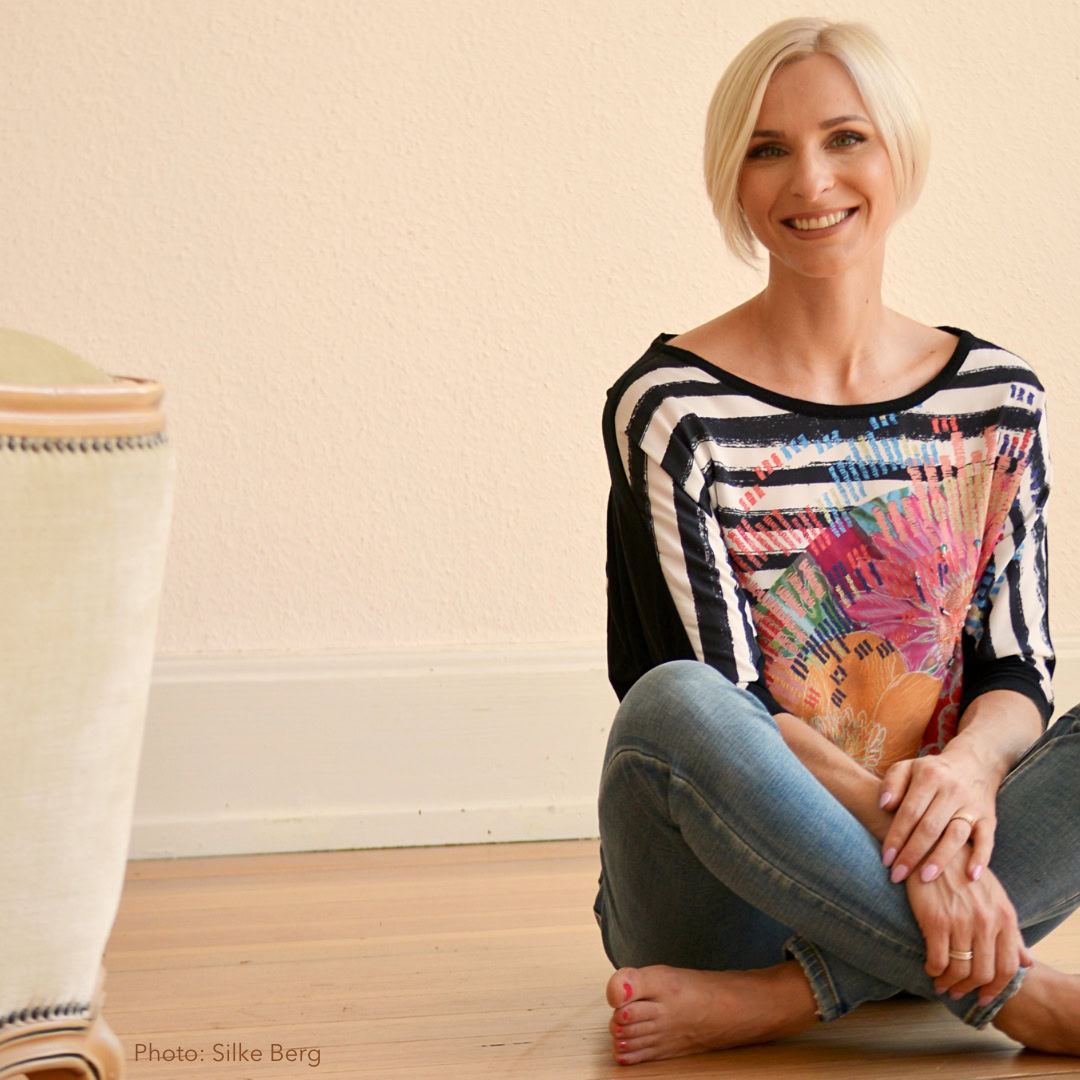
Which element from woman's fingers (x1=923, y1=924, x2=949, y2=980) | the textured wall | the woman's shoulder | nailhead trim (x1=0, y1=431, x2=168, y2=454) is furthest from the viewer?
the textured wall

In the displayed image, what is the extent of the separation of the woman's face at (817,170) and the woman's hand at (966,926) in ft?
1.95

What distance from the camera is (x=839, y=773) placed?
1.22 m

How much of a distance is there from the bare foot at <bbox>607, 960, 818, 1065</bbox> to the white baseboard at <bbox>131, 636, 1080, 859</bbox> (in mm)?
963

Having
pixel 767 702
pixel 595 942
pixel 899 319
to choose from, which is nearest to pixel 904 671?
pixel 767 702

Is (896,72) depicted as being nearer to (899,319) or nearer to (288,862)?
(899,319)

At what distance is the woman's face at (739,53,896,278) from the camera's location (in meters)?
1.34

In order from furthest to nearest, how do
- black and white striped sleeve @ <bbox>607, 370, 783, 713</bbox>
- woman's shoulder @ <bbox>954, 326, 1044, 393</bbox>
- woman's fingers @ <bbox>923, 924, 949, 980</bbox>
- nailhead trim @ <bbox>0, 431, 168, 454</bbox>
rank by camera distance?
1. woman's shoulder @ <bbox>954, 326, 1044, 393</bbox>
2. black and white striped sleeve @ <bbox>607, 370, 783, 713</bbox>
3. woman's fingers @ <bbox>923, 924, 949, 980</bbox>
4. nailhead trim @ <bbox>0, 431, 168, 454</bbox>

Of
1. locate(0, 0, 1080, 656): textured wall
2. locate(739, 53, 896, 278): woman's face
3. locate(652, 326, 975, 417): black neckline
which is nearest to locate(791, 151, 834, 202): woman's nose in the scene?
locate(739, 53, 896, 278): woman's face

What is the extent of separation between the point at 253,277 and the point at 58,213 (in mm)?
301

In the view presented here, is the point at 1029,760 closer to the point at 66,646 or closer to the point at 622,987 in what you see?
the point at 622,987

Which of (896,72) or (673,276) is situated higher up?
(896,72)

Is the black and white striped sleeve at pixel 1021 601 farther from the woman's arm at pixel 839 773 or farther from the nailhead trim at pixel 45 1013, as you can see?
the nailhead trim at pixel 45 1013

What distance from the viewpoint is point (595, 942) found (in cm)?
166

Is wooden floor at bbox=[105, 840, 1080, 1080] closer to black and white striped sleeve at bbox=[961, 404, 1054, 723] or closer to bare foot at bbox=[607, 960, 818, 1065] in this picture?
bare foot at bbox=[607, 960, 818, 1065]
